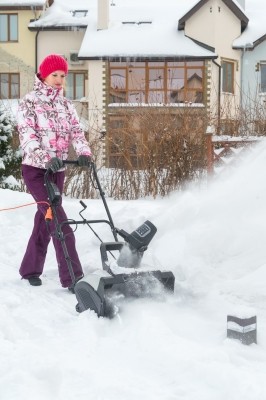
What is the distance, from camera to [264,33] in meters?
27.5

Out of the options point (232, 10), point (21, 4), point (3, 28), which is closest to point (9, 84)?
point (3, 28)

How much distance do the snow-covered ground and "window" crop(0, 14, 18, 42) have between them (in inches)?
924

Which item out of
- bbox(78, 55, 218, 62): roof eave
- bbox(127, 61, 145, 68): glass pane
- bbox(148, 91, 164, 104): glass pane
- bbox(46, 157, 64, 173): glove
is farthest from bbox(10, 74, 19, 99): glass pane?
bbox(46, 157, 64, 173): glove

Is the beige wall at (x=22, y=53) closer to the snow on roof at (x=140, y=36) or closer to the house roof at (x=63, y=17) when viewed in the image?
the house roof at (x=63, y=17)

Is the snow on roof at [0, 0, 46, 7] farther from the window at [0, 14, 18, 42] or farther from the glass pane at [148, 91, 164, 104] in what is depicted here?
the glass pane at [148, 91, 164, 104]

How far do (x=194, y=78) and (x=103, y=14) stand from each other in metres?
4.61

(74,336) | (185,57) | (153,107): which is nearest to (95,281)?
(74,336)

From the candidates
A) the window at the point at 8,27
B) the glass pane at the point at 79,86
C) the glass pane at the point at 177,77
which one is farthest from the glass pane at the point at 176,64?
the window at the point at 8,27

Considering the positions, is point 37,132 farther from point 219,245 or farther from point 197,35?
point 197,35

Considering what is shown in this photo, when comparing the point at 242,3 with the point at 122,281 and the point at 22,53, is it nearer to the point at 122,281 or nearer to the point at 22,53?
the point at 22,53

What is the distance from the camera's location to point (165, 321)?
3926 mm

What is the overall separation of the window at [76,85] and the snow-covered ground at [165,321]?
22361 mm

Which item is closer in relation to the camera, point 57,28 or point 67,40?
point 57,28

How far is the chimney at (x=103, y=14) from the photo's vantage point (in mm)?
26297
